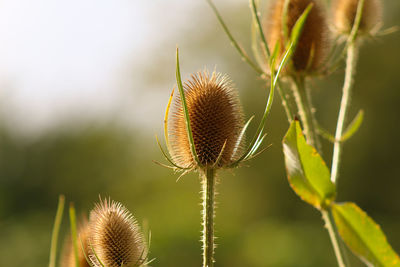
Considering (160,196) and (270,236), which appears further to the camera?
(160,196)

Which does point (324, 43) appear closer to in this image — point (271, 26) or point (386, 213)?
point (271, 26)

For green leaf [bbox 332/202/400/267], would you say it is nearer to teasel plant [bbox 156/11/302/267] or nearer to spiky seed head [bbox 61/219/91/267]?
teasel plant [bbox 156/11/302/267]

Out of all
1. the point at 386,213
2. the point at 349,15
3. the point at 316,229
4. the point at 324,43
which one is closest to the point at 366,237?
the point at 324,43

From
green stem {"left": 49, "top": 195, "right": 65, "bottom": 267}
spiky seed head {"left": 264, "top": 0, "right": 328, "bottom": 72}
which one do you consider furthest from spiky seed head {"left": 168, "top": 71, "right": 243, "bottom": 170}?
green stem {"left": 49, "top": 195, "right": 65, "bottom": 267}

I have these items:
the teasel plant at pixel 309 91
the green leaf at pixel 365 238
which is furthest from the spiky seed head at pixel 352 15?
the green leaf at pixel 365 238

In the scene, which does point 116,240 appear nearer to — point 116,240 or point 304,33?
point 116,240

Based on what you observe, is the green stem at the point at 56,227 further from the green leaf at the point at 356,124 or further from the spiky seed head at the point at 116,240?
the green leaf at the point at 356,124
